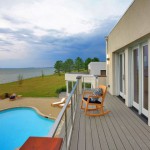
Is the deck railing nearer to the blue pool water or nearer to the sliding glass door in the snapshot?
the sliding glass door

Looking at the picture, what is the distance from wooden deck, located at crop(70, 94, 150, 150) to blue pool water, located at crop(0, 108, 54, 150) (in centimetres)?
424

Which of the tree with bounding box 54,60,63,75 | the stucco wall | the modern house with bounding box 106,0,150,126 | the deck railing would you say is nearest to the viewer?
the deck railing

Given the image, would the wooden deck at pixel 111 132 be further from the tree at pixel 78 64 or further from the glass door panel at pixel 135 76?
the tree at pixel 78 64

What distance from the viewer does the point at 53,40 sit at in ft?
157

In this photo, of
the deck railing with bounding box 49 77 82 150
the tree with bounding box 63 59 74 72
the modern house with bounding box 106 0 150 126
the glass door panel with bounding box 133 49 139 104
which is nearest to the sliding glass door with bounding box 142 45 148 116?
the modern house with bounding box 106 0 150 126

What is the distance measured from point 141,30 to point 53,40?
149ft

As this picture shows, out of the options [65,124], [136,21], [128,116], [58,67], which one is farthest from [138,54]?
[58,67]

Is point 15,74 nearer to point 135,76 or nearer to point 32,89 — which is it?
point 32,89

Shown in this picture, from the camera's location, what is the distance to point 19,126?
9750mm

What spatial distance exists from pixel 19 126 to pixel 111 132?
7.39 metres

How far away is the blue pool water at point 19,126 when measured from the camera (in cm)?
787

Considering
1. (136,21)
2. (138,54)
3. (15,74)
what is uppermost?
(136,21)

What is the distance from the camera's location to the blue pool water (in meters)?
7.87

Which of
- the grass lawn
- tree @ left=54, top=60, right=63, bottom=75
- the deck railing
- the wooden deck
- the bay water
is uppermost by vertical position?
tree @ left=54, top=60, right=63, bottom=75
